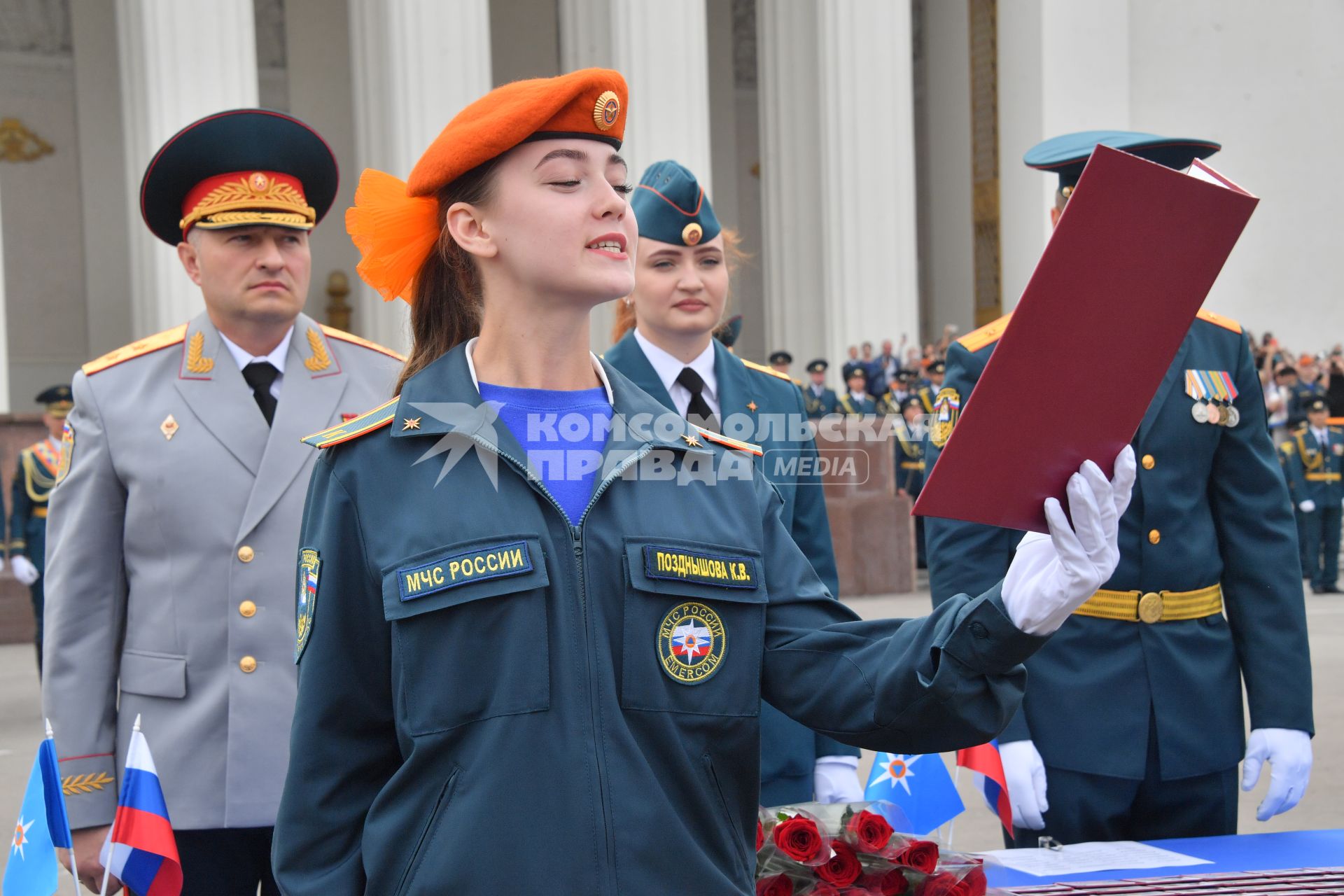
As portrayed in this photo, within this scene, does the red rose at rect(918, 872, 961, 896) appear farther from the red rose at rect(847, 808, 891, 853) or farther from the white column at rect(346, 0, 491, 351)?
the white column at rect(346, 0, 491, 351)

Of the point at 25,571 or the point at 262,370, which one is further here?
the point at 25,571

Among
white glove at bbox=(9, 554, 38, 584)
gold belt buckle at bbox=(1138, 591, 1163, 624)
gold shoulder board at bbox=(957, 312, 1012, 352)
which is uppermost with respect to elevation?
gold shoulder board at bbox=(957, 312, 1012, 352)

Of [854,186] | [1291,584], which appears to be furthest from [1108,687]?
[854,186]

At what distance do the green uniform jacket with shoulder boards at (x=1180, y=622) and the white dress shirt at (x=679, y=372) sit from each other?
0.64 meters

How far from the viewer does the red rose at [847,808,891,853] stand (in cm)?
222

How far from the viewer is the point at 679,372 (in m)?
3.32

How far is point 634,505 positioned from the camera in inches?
68.0

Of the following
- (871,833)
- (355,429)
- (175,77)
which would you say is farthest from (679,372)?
(175,77)

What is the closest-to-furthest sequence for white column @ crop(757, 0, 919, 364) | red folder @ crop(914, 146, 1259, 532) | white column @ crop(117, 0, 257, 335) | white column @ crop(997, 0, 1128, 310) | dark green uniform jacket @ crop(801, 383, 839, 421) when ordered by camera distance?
red folder @ crop(914, 146, 1259, 532) < white column @ crop(117, 0, 257, 335) < dark green uniform jacket @ crop(801, 383, 839, 421) < white column @ crop(757, 0, 919, 364) < white column @ crop(997, 0, 1128, 310)

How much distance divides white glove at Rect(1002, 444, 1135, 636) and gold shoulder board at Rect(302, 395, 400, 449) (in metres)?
0.80

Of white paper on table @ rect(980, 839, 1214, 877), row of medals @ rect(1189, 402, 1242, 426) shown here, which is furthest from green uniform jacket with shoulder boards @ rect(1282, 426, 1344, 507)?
white paper on table @ rect(980, 839, 1214, 877)

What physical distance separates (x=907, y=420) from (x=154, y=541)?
1188 centimetres

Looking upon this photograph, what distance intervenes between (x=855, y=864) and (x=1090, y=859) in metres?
0.62

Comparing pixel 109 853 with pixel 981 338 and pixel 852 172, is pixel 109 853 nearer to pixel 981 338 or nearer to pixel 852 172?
pixel 981 338
